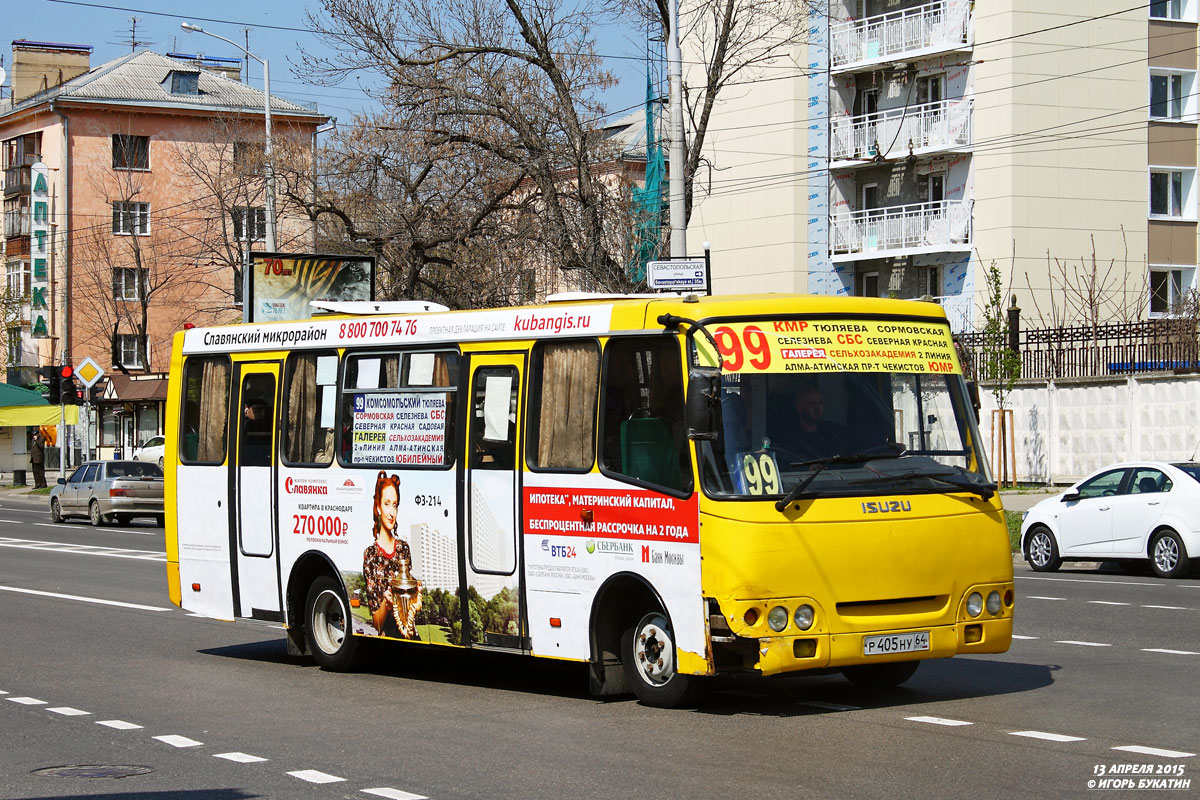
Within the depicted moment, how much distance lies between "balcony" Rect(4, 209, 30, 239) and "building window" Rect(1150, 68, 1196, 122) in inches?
2079

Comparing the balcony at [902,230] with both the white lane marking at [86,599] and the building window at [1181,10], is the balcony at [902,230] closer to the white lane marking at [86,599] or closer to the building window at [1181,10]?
the building window at [1181,10]

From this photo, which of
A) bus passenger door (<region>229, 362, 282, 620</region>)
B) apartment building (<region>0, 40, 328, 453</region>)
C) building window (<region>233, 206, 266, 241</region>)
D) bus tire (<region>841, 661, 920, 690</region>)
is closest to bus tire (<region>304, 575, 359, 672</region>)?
bus passenger door (<region>229, 362, 282, 620</region>)

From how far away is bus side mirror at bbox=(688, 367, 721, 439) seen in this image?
393 inches

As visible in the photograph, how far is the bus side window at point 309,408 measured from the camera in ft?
43.5

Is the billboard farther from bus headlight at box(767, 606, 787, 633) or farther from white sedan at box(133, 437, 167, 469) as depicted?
white sedan at box(133, 437, 167, 469)

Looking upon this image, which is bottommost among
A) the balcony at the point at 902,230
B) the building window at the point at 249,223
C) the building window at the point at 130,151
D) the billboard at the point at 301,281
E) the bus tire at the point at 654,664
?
the bus tire at the point at 654,664

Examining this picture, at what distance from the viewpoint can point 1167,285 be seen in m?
47.9

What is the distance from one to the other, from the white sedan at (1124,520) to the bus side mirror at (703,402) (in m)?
12.8

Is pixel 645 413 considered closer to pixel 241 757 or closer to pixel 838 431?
pixel 838 431

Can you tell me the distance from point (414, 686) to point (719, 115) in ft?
142

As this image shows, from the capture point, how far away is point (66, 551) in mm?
27984

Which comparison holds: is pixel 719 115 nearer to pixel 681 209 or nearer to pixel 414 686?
pixel 681 209

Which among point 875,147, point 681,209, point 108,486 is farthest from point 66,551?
point 875,147

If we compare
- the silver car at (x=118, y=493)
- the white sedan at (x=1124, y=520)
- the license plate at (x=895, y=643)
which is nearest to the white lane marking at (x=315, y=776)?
the license plate at (x=895, y=643)
